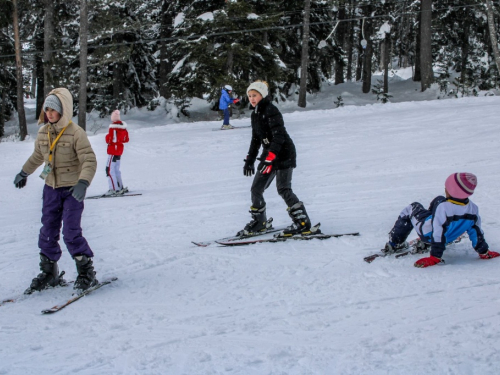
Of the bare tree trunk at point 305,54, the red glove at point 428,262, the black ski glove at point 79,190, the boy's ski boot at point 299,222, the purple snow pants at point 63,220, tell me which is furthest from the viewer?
the bare tree trunk at point 305,54

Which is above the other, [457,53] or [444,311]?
[457,53]

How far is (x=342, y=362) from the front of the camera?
9.71 feet

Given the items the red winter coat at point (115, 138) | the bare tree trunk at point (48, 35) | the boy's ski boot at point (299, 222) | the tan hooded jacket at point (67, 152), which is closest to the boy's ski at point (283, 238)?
the boy's ski boot at point (299, 222)

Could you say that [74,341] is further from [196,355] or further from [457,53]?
[457,53]

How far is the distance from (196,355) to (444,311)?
1.91 metres

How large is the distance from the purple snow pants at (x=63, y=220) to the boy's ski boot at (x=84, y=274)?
57 millimetres

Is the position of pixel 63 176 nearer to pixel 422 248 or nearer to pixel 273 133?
pixel 273 133

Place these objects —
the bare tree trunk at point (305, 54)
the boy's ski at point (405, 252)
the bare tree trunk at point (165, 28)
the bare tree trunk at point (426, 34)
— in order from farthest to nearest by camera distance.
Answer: the bare tree trunk at point (165, 28) → the bare tree trunk at point (305, 54) → the bare tree trunk at point (426, 34) → the boy's ski at point (405, 252)

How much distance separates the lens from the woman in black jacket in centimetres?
586

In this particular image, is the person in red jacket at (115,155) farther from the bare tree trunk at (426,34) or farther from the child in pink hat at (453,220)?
the bare tree trunk at (426,34)

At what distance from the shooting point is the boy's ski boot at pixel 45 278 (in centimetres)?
454

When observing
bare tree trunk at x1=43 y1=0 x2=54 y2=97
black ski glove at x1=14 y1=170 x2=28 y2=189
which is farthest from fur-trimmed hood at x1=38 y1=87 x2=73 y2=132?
bare tree trunk at x1=43 y1=0 x2=54 y2=97

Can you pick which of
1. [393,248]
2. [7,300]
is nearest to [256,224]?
[393,248]

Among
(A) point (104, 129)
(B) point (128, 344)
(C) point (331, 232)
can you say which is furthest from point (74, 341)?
(A) point (104, 129)
